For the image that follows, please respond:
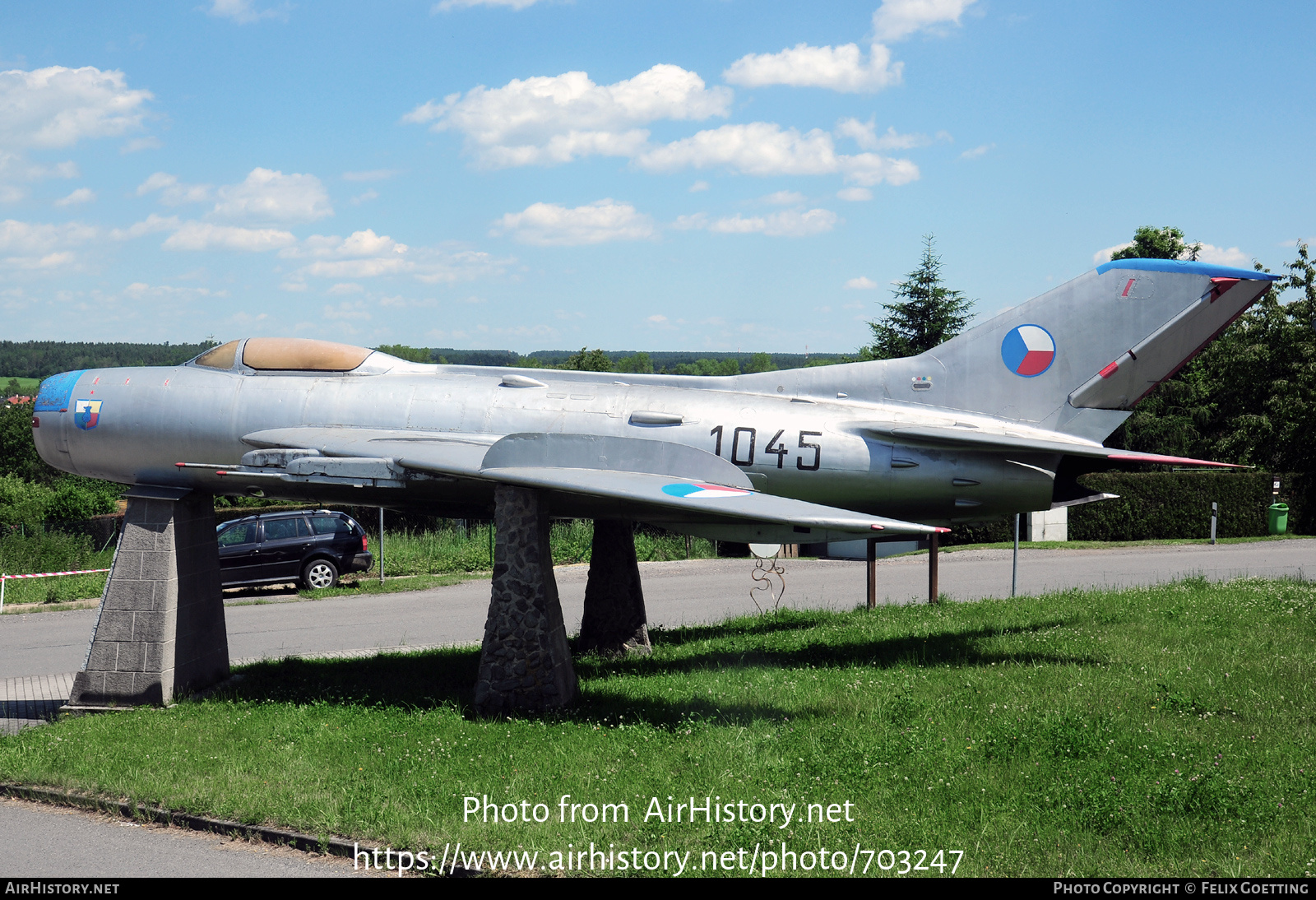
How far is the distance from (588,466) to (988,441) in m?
4.64

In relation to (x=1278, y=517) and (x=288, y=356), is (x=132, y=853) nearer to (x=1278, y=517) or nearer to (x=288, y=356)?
(x=288, y=356)

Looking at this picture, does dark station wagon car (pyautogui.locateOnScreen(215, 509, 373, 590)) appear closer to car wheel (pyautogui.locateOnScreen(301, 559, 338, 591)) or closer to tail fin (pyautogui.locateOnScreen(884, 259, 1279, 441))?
car wheel (pyautogui.locateOnScreen(301, 559, 338, 591))

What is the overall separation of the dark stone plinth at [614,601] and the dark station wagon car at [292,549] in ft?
37.5

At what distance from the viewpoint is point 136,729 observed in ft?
30.9

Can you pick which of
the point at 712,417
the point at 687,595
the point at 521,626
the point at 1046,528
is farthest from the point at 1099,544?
the point at 521,626

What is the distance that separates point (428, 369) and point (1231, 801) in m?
9.72

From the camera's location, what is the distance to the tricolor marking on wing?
29.3ft

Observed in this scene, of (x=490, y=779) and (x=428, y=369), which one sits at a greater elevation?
(x=428, y=369)

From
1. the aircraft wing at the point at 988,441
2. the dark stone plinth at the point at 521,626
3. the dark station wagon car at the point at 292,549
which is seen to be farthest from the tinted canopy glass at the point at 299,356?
the dark station wagon car at the point at 292,549

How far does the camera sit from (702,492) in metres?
9.16

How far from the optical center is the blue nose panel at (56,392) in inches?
457
